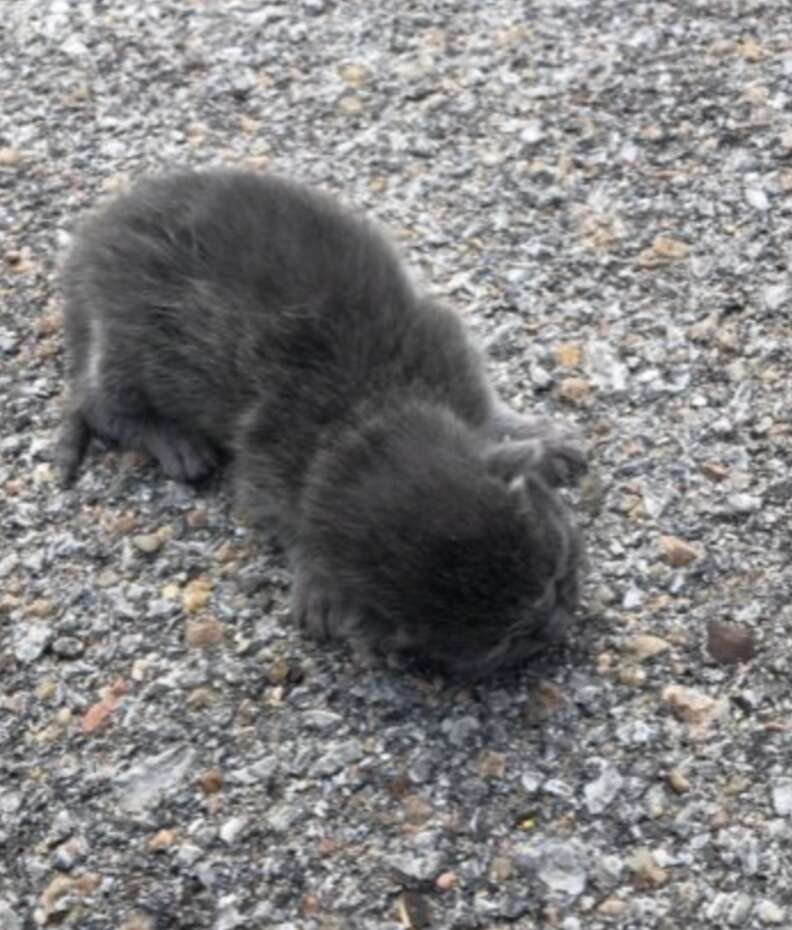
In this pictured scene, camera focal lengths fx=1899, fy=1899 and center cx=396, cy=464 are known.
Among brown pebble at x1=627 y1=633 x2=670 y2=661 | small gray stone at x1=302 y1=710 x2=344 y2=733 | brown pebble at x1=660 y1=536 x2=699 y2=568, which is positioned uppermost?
brown pebble at x1=660 y1=536 x2=699 y2=568

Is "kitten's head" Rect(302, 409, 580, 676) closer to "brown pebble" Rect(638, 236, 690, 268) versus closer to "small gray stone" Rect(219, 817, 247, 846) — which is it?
"small gray stone" Rect(219, 817, 247, 846)

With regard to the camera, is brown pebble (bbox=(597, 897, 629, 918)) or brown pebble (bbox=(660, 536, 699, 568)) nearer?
brown pebble (bbox=(597, 897, 629, 918))

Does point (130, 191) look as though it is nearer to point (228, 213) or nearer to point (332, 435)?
point (228, 213)

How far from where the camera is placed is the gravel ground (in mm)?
4336

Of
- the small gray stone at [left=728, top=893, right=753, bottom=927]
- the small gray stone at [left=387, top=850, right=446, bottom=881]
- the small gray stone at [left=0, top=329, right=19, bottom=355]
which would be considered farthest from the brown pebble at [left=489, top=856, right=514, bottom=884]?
the small gray stone at [left=0, top=329, right=19, bottom=355]

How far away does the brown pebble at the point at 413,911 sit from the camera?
4219 millimetres

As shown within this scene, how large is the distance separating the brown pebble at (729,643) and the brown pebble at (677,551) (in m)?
0.20

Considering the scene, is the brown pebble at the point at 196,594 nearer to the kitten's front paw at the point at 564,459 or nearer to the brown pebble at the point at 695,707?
the kitten's front paw at the point at 564,459

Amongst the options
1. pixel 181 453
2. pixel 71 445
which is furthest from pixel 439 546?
pixel 71 445

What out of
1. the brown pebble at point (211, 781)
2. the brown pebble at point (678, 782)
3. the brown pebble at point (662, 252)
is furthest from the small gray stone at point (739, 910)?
the brown pebble at point (662, 252)

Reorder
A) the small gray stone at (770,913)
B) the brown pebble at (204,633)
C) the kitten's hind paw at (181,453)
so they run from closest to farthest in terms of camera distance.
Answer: the small gray stone at (770,913)
the brown pebble at (204,633)
the kitten's hind paw at (181,453)

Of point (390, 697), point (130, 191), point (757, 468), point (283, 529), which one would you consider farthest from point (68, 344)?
point (757, 468)

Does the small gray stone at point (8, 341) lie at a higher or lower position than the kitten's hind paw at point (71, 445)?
higher

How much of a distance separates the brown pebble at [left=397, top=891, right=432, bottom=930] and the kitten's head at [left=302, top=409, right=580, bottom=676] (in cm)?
55
